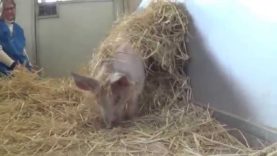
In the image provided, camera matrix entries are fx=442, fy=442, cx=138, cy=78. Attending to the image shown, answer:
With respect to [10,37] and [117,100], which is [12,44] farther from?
[117,100]

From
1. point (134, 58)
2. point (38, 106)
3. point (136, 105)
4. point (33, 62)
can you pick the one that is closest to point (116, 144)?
point (136, 105)

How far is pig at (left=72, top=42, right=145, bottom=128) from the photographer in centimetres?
256

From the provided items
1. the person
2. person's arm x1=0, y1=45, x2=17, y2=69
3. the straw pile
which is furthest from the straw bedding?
the person

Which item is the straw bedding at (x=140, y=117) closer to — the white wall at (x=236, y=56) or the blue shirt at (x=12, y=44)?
the white wall at (x=236, y=56)

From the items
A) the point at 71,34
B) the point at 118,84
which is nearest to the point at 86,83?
the point at 118,84

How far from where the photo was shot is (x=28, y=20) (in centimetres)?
521

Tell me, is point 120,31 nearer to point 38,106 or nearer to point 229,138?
point 38,106

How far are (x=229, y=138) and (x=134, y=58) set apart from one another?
88cm

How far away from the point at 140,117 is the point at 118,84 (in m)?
0.27

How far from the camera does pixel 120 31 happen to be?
10.6 ft

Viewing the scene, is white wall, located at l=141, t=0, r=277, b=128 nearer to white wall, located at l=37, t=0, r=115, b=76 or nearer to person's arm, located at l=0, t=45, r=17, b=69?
person's arm, located at l=0, t=45, r=17, b=69

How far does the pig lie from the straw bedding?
0.07 m

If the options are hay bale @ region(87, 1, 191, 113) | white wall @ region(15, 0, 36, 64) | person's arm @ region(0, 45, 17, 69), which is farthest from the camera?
white wall @ region(15, 0, 36, 64)

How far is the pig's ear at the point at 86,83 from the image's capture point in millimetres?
2508
